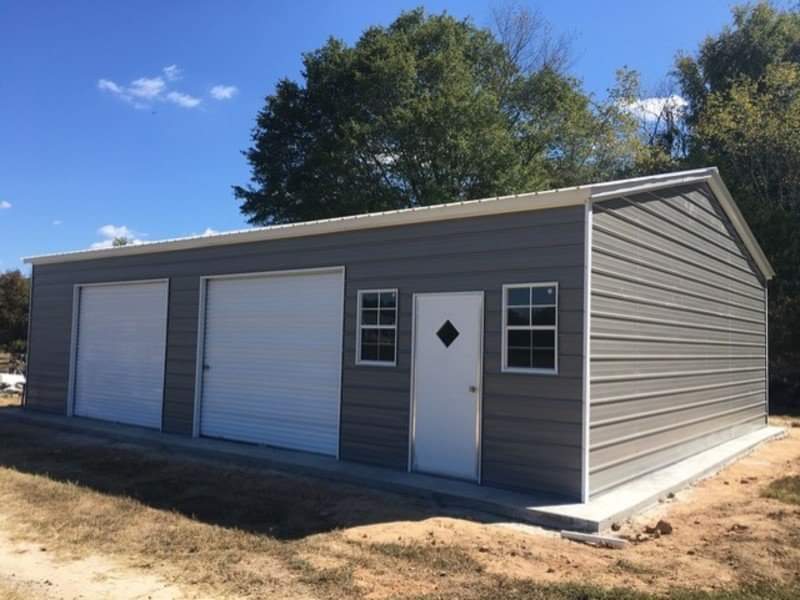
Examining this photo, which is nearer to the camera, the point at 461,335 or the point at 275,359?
the point at 461,335

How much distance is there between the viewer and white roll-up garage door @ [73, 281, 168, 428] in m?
11.8

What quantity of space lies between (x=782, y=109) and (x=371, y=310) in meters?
20.2

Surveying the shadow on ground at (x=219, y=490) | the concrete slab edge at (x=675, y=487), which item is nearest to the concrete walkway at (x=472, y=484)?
the concrete slab edge at (x=675, y=487)

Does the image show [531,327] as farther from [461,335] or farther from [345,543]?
[345,543]

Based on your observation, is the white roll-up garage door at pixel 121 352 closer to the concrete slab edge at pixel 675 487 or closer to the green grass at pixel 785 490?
the concrete slab edge at pixel 675 487

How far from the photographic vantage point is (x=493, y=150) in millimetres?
22938

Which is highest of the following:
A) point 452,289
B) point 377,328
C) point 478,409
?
point 452,289

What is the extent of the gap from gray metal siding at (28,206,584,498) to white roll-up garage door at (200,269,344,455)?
0.25 meters

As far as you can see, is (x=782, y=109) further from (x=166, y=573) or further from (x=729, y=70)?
(x=166, y=573)

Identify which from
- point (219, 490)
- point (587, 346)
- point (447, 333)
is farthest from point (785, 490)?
point (219, 490)

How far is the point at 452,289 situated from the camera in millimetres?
8062

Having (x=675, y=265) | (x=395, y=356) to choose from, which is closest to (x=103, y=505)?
(x=395, y=356)

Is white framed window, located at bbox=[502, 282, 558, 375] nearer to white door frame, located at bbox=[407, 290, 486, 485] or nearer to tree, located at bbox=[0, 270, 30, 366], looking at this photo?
white door frame, located at bbox=[407, 290, 486, 485]

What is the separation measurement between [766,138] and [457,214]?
17804mm
